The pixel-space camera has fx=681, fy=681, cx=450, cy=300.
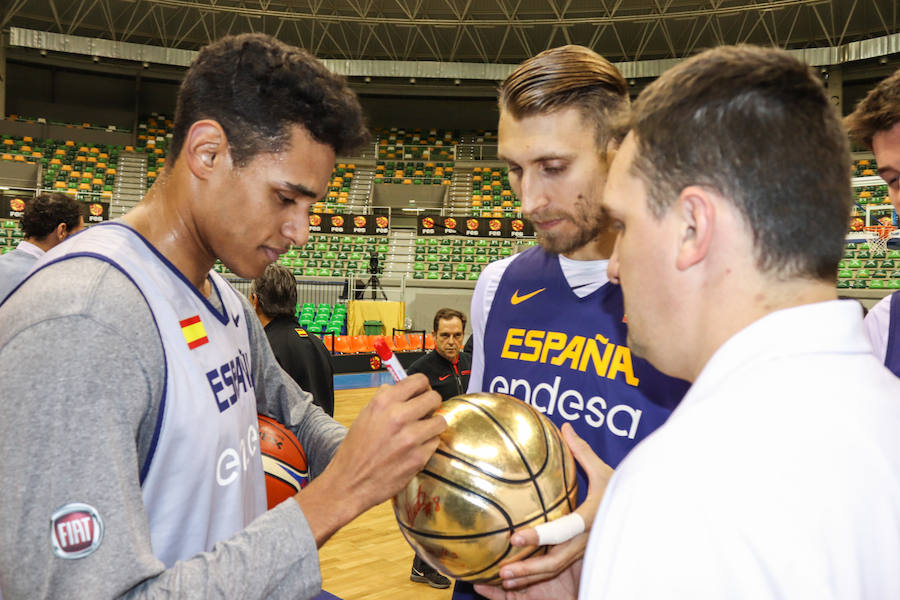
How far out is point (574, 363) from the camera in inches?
64.5

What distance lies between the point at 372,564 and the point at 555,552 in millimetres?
3845

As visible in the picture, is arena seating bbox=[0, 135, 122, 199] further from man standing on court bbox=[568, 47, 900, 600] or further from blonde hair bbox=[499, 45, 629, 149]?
man standing on court bbox=[568, 47, 900, 600]

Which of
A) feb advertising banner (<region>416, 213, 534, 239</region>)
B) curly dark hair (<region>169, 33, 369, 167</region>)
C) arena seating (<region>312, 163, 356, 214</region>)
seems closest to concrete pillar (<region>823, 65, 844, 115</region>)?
feb advertising banner (<region>416, 213, 534, 239</region>)

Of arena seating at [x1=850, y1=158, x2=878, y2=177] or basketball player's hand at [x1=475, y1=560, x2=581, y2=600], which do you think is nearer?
basketball player's hand at [x1=475, y1=560, x2=581, y2=600]

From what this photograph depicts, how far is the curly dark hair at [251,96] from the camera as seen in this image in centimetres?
135

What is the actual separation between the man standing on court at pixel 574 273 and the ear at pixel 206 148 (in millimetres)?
674

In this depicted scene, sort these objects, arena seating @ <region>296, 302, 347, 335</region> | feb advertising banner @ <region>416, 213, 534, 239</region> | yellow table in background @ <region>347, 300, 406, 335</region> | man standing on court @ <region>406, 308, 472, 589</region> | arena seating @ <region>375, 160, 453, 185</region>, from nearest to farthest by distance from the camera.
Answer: man standing on court @ <region>406, 308, 472, 589</region>, arena seating @ <region>296, 302, 347, 335</region>, yellow table in background @ <region>347, 300, 406, 335</region>, feb advertising banner @ <region>416, 213, 534, 239</region>, arena seating @ <region>375, 160, 453, 185</region>

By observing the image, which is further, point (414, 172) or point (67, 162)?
point (414, 172)

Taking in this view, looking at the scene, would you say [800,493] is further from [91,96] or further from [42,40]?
[91,96]

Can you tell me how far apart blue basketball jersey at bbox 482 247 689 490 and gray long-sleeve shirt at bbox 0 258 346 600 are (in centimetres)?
73

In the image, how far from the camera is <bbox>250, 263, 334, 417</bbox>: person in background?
4.38 metres

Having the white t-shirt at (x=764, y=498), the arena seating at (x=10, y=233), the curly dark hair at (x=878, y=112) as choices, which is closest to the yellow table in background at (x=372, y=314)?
the arena seating at (x=10, y=233)

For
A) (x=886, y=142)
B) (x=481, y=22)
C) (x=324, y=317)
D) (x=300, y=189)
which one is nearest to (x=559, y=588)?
(x=300, y=189)

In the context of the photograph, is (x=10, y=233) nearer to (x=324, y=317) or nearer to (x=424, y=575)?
(x=324, y=317)
